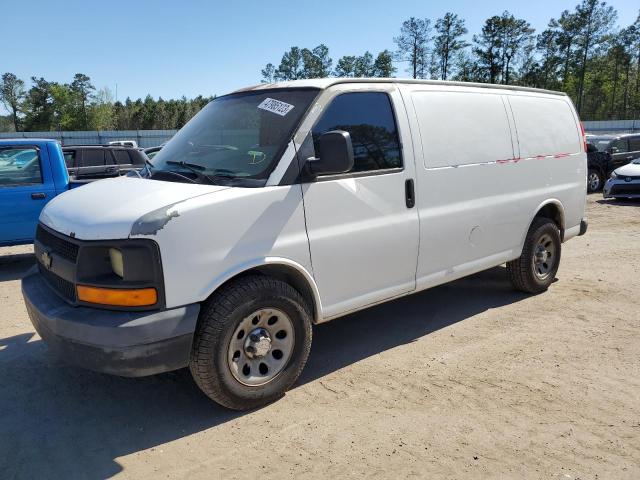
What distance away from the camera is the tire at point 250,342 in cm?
309

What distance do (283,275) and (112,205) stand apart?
120 centimetres

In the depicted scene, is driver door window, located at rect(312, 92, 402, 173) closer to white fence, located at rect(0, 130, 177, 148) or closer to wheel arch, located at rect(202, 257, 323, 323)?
wheel arch, located at rect(202, 257, 323, 323)

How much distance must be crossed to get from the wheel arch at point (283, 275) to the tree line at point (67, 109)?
280 ft

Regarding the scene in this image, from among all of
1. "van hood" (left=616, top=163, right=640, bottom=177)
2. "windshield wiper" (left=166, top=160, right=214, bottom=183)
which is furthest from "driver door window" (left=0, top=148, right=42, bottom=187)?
"van hood" (left=616, top=163, right=640, bottom=177)

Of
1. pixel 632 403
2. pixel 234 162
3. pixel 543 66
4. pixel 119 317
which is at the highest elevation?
pixel 543 66

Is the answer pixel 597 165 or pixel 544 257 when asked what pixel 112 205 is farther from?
pixel 597 165

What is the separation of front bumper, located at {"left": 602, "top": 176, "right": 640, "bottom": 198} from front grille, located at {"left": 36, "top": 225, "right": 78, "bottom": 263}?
1402 centimetres

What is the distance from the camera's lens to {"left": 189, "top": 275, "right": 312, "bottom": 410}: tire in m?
3.09

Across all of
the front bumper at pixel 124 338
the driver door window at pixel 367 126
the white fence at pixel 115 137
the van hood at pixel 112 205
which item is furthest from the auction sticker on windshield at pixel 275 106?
the white fence at pixel 115 137

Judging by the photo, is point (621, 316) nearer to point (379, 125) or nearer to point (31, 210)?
point (379, 125)

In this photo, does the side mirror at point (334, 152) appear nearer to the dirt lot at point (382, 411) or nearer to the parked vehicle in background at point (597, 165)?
A: the dirt lot at point (382, 411)

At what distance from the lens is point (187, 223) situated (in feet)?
9.63

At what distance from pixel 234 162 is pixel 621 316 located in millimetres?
4093

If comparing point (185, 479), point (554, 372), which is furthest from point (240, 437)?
point (554, 372)
